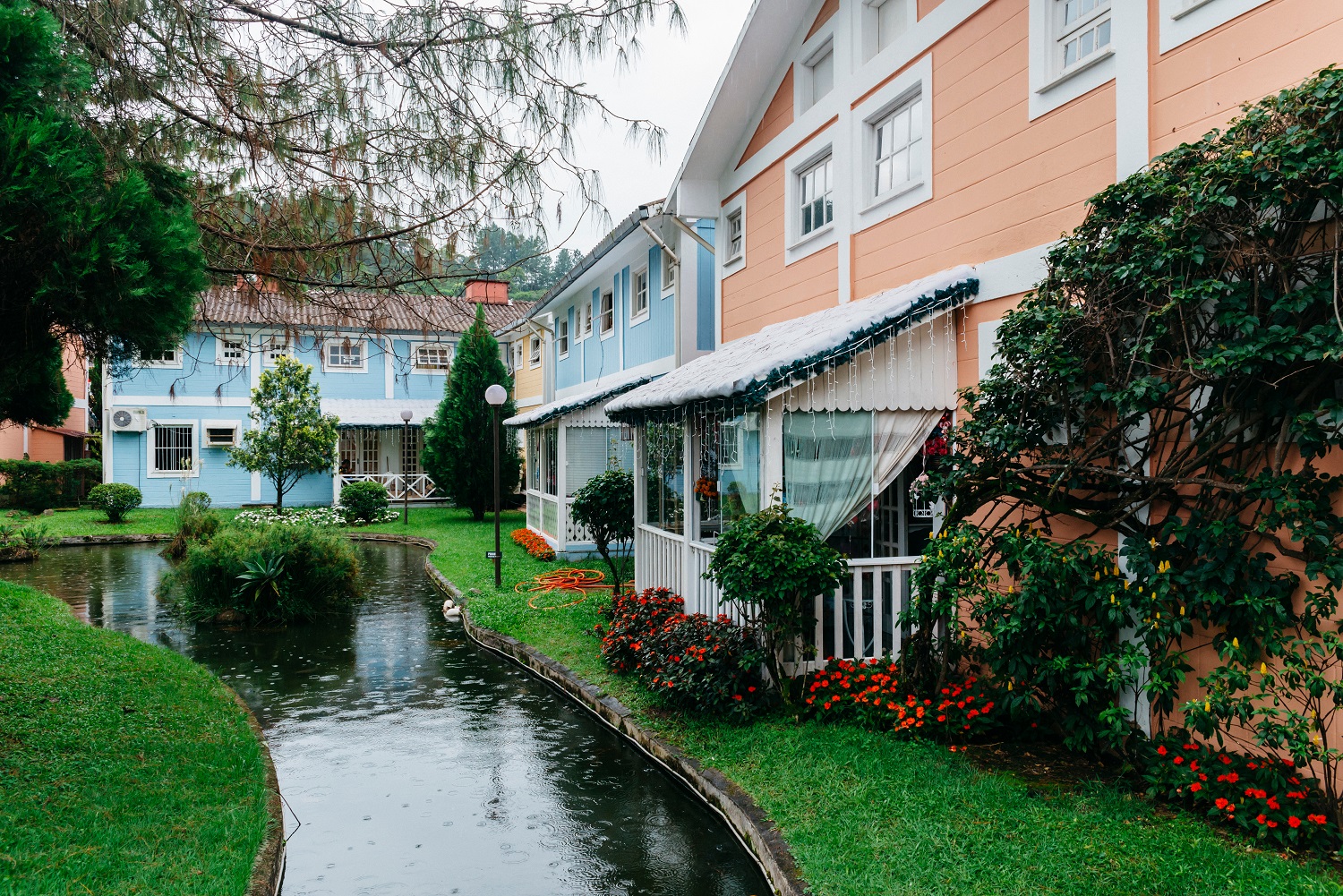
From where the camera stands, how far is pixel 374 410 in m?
28.3

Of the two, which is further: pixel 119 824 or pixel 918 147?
pixel 918 147

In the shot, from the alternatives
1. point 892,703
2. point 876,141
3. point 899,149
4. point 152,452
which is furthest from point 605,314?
point 152,452

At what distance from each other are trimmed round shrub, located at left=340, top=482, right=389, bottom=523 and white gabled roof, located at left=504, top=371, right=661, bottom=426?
19.5 feet

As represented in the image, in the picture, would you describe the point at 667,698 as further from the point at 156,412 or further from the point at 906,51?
the point at 156,412

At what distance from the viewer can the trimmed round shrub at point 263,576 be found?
11.8m

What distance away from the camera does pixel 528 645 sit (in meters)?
9.81

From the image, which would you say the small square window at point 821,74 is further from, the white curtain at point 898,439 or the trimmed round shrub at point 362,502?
the trimmed round shrub at point 362,502

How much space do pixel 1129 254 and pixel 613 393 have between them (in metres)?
9.92

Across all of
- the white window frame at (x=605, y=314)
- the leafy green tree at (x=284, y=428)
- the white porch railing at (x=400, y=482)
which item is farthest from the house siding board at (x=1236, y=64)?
the white porch railing at (x=400, y=482)

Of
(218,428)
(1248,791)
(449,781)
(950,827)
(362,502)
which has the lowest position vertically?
(449,781)

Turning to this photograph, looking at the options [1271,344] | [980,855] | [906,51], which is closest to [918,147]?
[906,51]

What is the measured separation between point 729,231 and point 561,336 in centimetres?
1132

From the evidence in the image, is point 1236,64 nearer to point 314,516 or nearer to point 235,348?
point 235,348

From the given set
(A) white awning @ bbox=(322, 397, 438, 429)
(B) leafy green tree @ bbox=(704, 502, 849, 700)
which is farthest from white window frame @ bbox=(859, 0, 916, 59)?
(A) white awning @ bbox=(322, 397, 438, 429)
